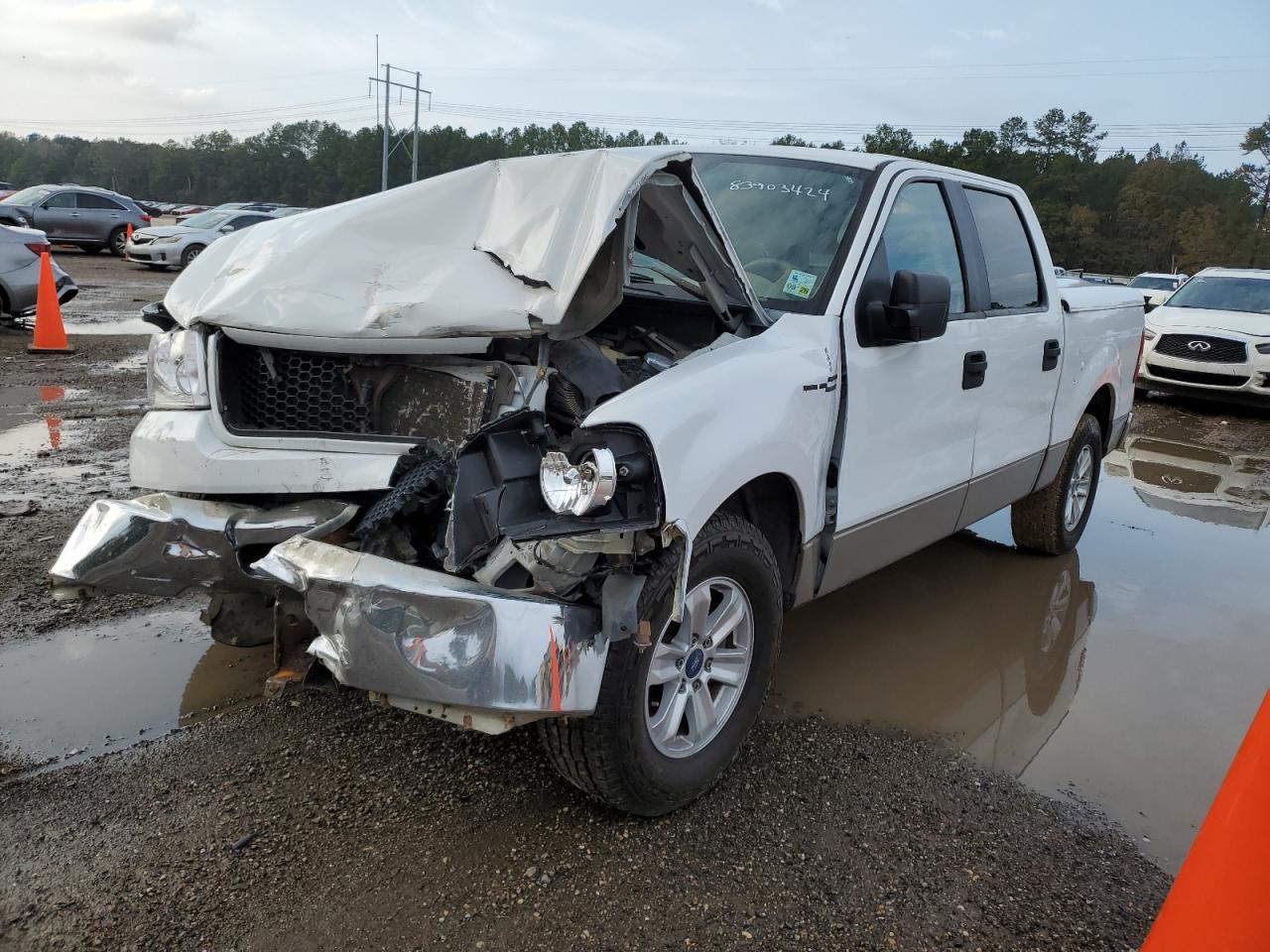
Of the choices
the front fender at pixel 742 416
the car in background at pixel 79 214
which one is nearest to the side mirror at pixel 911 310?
the front fender at pixel 742 416

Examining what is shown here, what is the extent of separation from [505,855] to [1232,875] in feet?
5.71

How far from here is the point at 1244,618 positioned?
488cm

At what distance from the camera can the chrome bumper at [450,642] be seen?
2271mm

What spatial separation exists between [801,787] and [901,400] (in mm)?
1428

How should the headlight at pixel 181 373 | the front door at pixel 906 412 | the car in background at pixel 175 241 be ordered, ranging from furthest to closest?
the car in background at pixel 175 241 → the front door at pixel 906 412 → the headlight at pixel 181 373

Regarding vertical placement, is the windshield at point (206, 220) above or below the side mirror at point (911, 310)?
above

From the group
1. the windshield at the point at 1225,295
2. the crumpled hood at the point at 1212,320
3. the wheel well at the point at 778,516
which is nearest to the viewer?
the wheel well at the point at 778,516

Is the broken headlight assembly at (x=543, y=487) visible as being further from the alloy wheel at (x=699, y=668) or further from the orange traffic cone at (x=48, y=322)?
the orange traffic cone at (x=48, y=322)

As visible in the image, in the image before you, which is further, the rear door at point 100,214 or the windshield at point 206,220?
the rear door at point 100,214

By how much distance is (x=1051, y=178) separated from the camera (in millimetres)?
83312

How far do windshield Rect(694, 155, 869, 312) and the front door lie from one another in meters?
0.15

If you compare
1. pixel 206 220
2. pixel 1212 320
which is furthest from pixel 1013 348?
pixel 206 220

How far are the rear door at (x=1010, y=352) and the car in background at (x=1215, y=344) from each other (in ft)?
22.8

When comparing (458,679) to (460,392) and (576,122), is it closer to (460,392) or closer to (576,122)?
(460,392)
